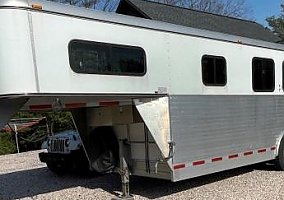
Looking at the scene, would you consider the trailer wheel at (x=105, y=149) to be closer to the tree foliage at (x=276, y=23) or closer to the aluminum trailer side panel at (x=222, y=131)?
the aluminum trailer side panel at (x=222, y=131)

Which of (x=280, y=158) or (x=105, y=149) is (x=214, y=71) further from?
(x=280, y=158)

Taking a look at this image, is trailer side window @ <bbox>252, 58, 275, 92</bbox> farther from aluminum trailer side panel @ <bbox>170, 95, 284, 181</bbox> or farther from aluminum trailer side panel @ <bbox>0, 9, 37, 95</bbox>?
aluminum trailer side panel @ <bbox>0, 9, 37, 95</bbox>

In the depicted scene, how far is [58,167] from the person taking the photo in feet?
33.3

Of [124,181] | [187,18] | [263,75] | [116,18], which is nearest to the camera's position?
[116,18]

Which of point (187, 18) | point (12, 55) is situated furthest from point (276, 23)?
point (12, 55)

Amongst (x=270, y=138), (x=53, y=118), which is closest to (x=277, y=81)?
(x=270, y=138)

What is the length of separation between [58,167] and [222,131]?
14.1 feet

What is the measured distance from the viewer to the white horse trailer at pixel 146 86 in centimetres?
514

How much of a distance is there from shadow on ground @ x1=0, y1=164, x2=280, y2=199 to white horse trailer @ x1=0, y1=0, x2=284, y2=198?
2.08 feet

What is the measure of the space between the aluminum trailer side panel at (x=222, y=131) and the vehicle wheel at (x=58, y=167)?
378cm

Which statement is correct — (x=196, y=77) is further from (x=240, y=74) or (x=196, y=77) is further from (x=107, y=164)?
(x=107, y=164)

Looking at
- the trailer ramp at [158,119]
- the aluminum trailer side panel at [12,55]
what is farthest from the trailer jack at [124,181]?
the aluminum trailer side panel at [12,55]

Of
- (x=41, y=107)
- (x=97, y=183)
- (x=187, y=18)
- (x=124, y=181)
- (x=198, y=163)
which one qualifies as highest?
(x=187, y=18)

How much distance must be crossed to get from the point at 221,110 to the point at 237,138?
0.70 m
